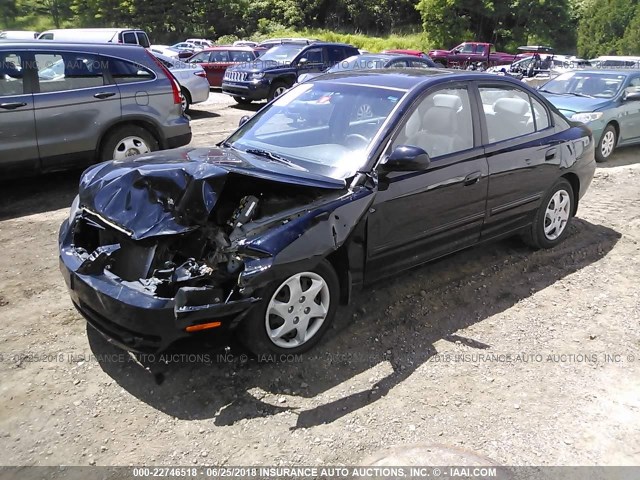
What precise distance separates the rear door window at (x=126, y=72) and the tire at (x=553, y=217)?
4.92 m

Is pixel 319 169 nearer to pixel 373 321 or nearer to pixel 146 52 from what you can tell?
pixel 373 321

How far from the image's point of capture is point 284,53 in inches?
604

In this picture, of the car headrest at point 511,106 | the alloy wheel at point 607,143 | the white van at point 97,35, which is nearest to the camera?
the car headrest at point 511,106

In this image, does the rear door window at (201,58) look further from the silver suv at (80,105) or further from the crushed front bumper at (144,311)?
the crushed front bumper at (144,311)

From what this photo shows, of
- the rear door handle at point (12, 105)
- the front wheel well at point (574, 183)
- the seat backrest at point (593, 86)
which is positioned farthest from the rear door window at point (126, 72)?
the seat backrest at point (593, 86)

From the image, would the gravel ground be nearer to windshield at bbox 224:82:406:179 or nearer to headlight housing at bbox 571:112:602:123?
windshield at bbox 224:82:406:179

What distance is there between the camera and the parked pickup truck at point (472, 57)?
2755 centimetres

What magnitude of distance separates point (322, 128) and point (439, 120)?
90 centimetres

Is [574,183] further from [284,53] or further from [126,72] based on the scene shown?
[284,53]

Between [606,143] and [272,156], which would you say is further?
[606,143]

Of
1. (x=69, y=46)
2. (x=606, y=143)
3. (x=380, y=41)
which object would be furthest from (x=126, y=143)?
(x=380, y=41)

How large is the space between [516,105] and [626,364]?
235 cm

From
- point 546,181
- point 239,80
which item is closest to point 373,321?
point 546,181

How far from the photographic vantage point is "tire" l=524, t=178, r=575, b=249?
5070mm
